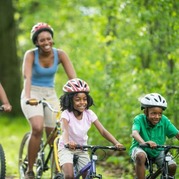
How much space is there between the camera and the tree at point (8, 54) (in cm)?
1770

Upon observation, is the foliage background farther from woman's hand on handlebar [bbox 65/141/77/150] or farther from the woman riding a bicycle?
woman's hand on handlebar [bbox 65/141/77/150]

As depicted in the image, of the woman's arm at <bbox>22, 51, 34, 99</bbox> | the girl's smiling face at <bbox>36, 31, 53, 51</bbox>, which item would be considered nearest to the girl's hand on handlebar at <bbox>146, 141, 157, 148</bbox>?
the woman's arm at <bbox>22, 51, 34, 99</bbox>

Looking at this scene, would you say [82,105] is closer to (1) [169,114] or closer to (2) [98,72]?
(1) [169,114]

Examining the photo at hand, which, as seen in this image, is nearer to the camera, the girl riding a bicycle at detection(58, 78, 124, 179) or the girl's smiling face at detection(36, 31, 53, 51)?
the girl riding a bicycle at detection(58, 78, 124, 179)

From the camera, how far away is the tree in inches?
697

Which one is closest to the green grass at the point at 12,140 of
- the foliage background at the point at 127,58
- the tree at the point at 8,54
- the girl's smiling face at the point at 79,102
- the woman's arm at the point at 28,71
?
the tree at the point at 8,54

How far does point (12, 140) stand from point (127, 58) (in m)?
3.83

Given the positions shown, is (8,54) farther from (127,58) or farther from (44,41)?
(44,41)

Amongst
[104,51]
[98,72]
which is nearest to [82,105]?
[98,72]

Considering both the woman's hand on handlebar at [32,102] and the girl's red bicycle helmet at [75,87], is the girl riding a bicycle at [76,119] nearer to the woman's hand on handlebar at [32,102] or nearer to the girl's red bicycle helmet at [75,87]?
the girl's red bicycle helmet at [75,87]

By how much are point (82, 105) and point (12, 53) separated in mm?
11219

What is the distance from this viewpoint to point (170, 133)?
6.86 m

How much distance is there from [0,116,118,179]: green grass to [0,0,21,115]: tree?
103 centimetres

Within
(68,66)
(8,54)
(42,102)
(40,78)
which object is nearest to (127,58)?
(68,66)
